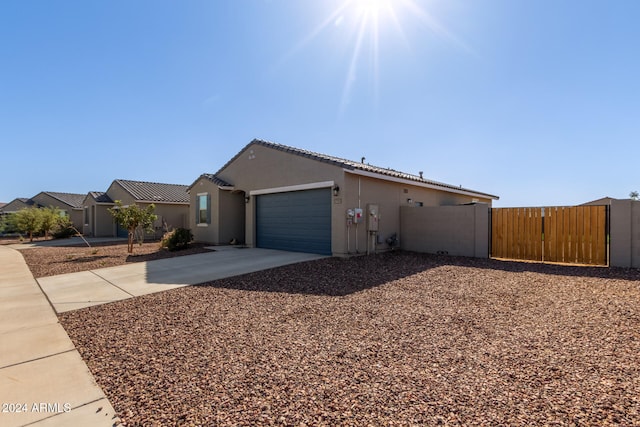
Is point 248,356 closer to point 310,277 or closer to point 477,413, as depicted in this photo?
point 477,413

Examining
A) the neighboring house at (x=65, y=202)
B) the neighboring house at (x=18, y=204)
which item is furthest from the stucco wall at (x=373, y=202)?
the neighboring house at (x=18, y=204)

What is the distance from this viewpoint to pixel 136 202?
2133 centimetres

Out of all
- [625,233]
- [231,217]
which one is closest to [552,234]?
[625,233]

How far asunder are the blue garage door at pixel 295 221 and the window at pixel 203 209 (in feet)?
11.5

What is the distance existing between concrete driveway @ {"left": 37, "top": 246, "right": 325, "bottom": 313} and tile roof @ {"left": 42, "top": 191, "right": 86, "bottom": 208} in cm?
2803

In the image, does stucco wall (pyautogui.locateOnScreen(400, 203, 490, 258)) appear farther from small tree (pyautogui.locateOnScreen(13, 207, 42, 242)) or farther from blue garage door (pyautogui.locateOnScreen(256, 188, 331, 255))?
small tree (pyautogui.locateOnScreen(13, 207, 42, 242))

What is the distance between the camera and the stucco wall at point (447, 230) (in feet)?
35.2

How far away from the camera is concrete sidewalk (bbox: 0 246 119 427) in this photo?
2379mm

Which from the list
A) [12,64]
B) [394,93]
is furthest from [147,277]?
[394,93]

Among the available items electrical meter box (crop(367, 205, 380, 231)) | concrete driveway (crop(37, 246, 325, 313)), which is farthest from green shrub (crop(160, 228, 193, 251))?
electrical meter box (crop(367, 205, 380, 231))

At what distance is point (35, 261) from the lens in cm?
1095

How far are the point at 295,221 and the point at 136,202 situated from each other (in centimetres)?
1527

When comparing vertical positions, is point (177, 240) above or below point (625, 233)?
below

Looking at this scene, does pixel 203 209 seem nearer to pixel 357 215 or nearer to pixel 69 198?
pixel 357 215
